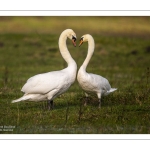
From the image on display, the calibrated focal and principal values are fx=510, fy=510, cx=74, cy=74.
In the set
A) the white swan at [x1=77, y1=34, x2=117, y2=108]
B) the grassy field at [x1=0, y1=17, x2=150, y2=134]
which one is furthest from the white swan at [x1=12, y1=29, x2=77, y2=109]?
the grassy field at [x1=0, y1=17, x2=150, y2=134]

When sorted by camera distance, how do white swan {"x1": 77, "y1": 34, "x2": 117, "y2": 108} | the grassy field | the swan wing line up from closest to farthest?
the grassy field → the swan wing → white swan {"x1": 77, "y1": 34, "x2": 117, "y2": 108}

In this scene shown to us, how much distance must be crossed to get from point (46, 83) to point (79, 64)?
446 inches

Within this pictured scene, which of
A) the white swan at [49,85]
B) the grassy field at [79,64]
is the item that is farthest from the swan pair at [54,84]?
the grassy field at [79,64]

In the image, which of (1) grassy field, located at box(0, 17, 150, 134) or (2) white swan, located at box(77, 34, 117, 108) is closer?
(1) grassy field, located at box(0, 17, 150, 134)

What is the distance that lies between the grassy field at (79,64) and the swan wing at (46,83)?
0.60 m

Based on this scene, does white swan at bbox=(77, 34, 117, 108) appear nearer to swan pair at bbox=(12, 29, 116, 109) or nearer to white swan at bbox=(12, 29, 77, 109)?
swan pair at bbox=(12, 29, 116, 109)

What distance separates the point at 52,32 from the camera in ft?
110

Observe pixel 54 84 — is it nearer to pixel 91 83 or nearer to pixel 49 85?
pixel 49 85

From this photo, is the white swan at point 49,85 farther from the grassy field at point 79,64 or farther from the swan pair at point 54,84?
the grassy field at point 79,64

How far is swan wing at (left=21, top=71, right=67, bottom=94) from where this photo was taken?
45.7 feet

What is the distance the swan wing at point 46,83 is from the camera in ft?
45.7

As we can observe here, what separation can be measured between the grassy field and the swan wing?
602 mm
